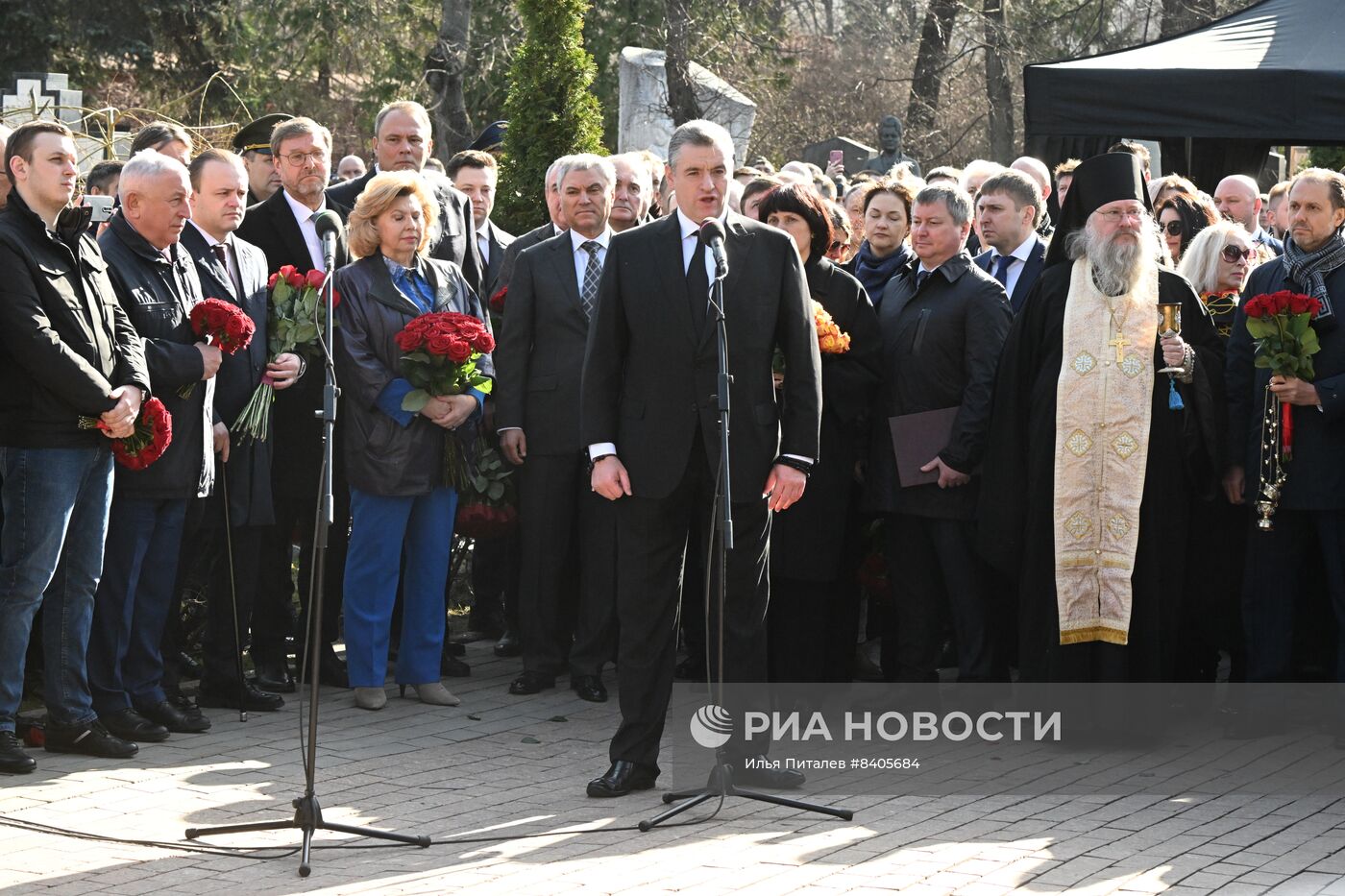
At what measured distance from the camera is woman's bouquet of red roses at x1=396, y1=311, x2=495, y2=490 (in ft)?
24.6

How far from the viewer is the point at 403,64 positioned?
26.8m

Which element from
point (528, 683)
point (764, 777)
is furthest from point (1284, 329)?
point (528, 683)

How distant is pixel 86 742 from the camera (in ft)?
22.1

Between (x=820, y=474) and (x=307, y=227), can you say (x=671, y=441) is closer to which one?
(x=820, y=474)

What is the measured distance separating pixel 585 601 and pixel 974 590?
1875mm

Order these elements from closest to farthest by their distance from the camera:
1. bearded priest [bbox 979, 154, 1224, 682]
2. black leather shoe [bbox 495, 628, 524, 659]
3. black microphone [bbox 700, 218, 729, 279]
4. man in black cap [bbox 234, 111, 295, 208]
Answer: black microphone [bbox 700, 218, 729, 279]
bearded priest [bbox 979, 154, 1224, 682]
black leather shoe [bbox 495, 628, 524, 659]
man in black cap [bbox 234, 111, 295, 208]

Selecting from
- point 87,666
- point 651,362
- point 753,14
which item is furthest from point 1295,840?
point 753,14

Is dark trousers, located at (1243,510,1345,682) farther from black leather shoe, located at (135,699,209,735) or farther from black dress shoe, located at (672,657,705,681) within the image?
black leather shoe, located at (135,699,209,735)

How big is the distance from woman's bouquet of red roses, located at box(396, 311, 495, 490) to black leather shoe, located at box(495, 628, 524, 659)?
1.90 meters

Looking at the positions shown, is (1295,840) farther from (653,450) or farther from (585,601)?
(585,601)

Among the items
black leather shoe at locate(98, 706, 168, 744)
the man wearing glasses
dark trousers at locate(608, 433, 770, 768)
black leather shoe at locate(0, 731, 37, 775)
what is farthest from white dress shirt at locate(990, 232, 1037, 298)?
black leather shoe at locate(0, 731, 37, 775)

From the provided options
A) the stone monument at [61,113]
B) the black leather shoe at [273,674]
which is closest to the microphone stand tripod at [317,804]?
the black leather shoe at [273,674]

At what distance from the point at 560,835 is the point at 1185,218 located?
5332 mm

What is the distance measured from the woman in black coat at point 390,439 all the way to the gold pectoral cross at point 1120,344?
9.33 ft
